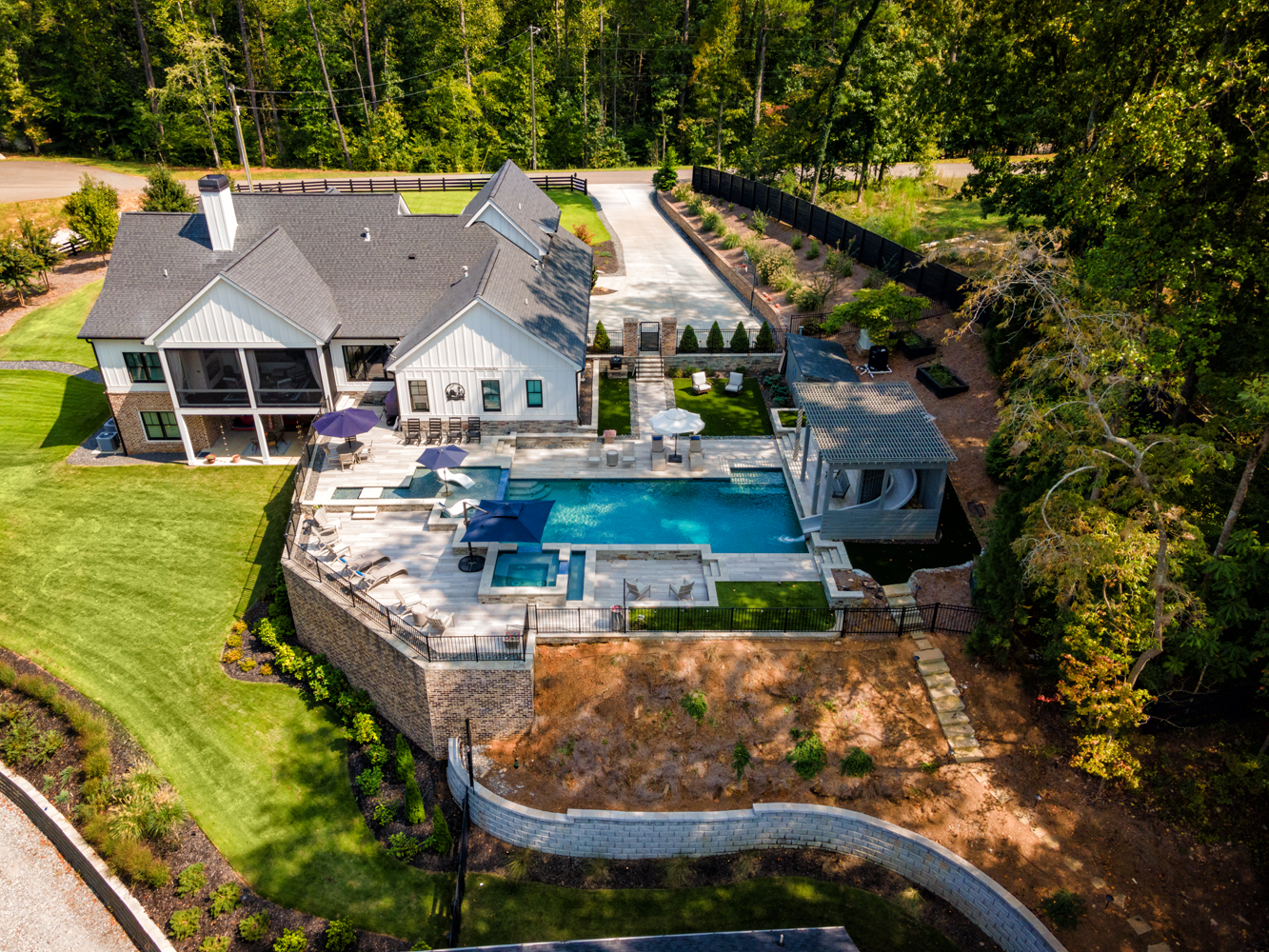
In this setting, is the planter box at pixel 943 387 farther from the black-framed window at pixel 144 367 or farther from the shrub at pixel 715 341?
the black-framed window at pixel 144 367

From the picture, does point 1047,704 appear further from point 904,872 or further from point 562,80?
point 562,80

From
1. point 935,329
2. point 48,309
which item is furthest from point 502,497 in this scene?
point 48,309

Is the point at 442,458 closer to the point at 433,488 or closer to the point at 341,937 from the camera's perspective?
the point at 433,488

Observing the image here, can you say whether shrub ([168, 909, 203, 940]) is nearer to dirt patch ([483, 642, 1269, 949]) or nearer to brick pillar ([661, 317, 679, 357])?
dirt patch ([483, 642, 1269, 949])

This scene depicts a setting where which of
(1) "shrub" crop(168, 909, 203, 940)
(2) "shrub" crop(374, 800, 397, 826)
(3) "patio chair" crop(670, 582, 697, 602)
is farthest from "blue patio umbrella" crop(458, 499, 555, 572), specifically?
(1) "shrub" crop(168, 909, 203, 940)

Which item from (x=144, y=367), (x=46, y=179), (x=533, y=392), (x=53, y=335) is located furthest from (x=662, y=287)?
(x=46, y=179)

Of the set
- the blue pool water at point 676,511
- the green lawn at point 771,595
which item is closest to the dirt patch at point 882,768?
the green lawn at point 771,595
